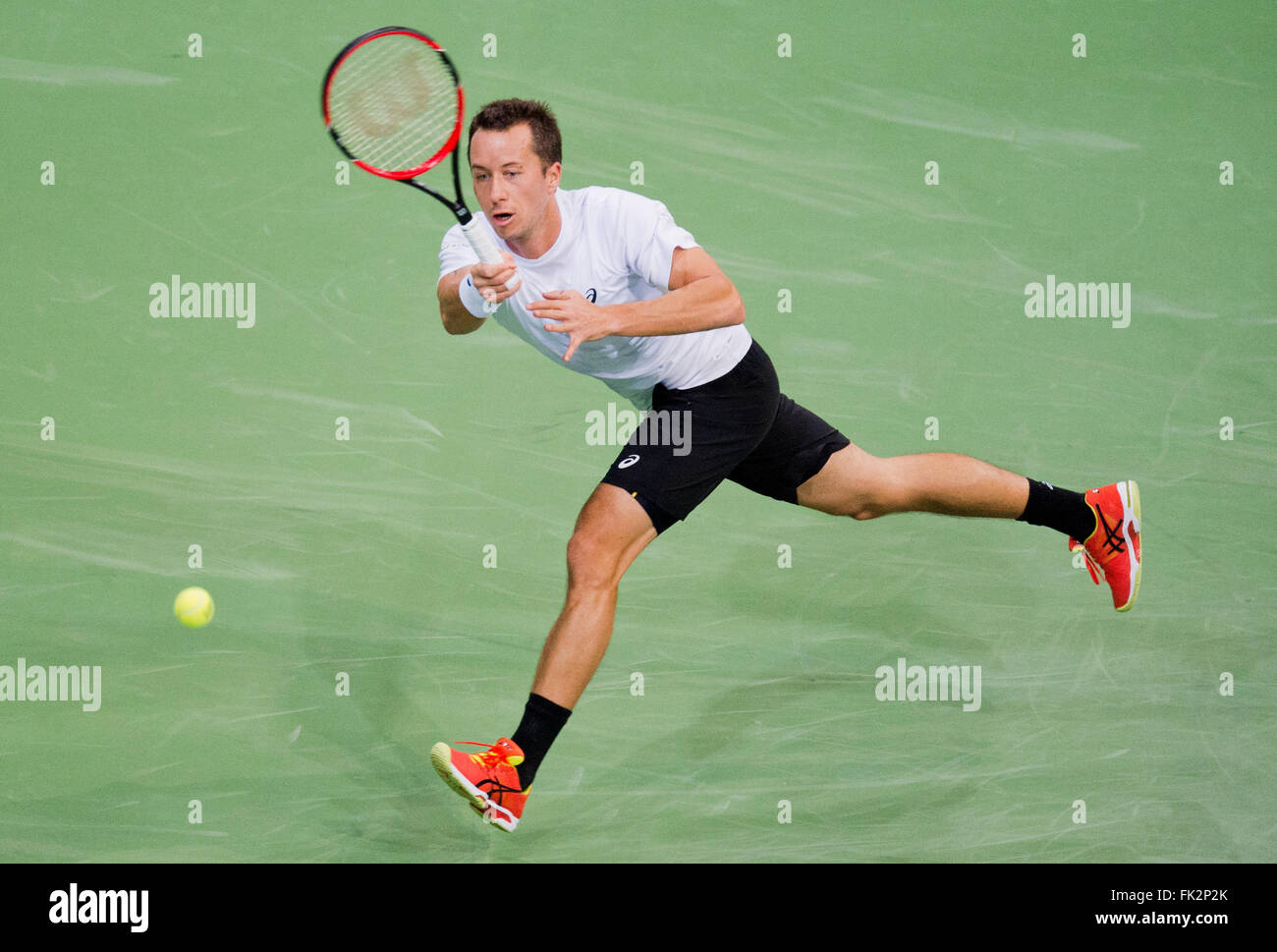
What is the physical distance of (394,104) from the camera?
329 cm

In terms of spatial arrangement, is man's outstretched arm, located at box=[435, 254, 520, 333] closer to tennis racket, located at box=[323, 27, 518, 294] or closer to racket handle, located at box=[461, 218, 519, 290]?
racket handle, located at box=[461, 218, 519, 290]

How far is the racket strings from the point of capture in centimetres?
316

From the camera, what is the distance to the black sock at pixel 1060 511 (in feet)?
12.5

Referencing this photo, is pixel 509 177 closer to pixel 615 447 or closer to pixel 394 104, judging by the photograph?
pixel 394 104

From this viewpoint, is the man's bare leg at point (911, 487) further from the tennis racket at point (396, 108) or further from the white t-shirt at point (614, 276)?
the tennis racket at point (396, 108)

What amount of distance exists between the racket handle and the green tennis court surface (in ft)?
5.25

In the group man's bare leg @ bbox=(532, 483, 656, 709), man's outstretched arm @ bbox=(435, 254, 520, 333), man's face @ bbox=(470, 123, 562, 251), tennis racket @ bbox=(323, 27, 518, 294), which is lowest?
man's bare leg @ bbox=(532, 483, 656, 709)

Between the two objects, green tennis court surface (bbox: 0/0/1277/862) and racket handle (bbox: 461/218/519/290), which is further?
green tennis court surface (bbox: 0/0/1277/862)

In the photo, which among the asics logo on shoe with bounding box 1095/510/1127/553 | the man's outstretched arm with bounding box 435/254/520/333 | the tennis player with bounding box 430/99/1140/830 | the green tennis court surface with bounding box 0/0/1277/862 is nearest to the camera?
the man's outstretched arm with bounding box 435/254/520/333

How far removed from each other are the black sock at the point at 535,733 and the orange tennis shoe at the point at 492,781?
17 mm

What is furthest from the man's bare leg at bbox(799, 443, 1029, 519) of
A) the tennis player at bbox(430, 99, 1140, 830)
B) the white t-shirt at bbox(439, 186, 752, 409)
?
the white t-shirt at bbox(439, 186, 752, 409)

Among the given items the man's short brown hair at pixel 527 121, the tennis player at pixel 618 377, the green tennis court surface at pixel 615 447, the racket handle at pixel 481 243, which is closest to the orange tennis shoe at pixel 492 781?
the tennis player at pixel 618 377

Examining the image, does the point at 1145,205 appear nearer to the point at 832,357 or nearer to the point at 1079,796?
the point at 832,357

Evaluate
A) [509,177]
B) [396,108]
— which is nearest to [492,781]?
[509,177]
